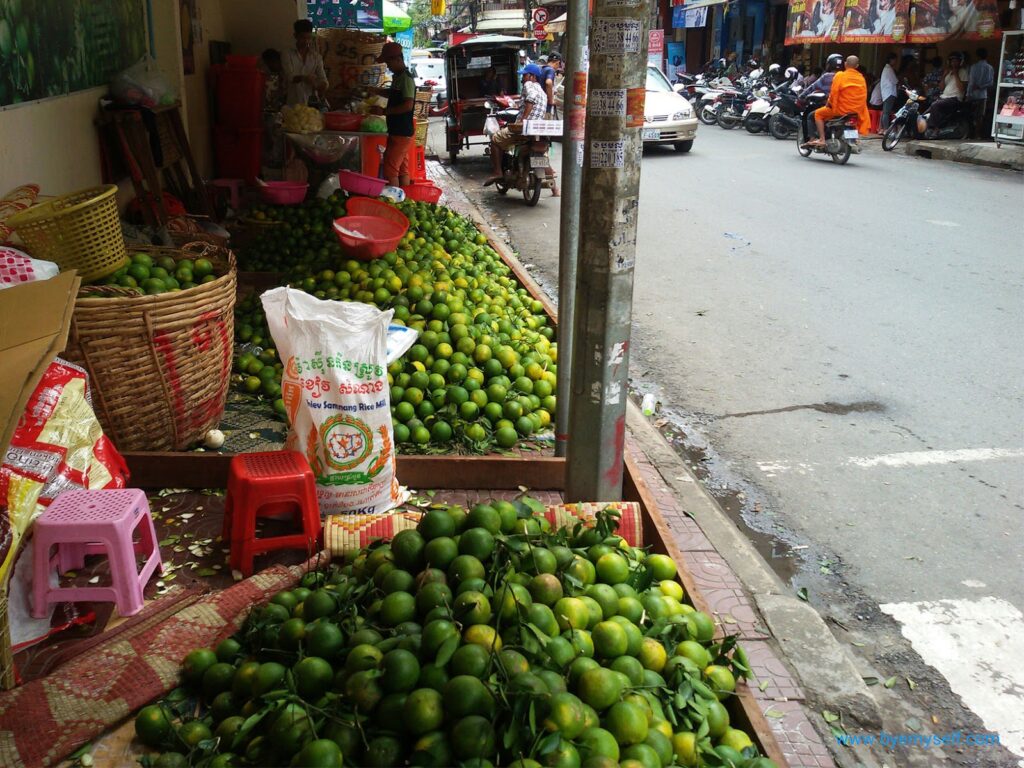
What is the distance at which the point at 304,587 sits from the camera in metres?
2.73

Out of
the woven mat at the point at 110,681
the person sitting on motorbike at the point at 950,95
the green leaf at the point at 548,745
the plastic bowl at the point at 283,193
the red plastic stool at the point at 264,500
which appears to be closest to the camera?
the green leaf at the point at 548,745

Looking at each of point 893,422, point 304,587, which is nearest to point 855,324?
point 893,422

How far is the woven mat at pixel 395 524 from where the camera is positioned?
9.86ft

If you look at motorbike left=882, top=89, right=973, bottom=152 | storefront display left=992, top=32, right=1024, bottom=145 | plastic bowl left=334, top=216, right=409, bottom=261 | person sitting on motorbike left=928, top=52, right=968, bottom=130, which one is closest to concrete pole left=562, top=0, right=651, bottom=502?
Result: plastic bowl left=334, top=216, right=409, bottom=261

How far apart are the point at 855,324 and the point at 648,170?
874 cm

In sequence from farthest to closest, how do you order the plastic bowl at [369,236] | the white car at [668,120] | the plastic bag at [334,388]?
1. the white car at [668,120]
2. the plastic bowl at [369,236]
3. the plastic bag at [334,388]

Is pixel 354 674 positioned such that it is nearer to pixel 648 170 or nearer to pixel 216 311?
pixel 216 311

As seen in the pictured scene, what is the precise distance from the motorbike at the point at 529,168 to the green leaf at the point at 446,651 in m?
11.1

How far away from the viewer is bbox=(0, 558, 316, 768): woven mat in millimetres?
2266

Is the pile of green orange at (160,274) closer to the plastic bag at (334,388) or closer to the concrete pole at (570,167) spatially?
the plastic bag at (334,388)

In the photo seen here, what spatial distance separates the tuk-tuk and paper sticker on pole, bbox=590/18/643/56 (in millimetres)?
15079

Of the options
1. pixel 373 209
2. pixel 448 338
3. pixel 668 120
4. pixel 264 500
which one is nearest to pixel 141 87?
pixel 373 209

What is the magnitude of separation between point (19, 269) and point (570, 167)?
2156 mm

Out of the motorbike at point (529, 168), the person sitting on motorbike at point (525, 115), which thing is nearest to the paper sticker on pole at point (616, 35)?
the motorbike at point (529, 168)
